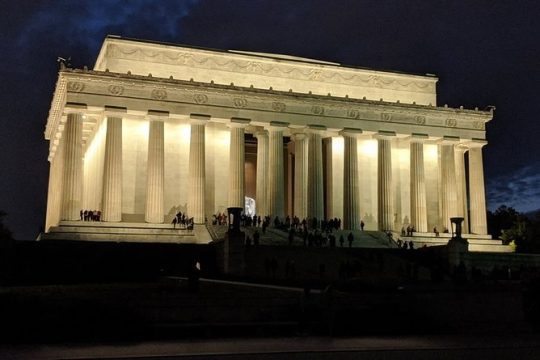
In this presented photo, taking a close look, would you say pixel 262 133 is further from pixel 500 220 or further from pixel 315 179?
pixel 500 220

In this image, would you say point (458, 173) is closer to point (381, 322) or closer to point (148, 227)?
point (148, 227)

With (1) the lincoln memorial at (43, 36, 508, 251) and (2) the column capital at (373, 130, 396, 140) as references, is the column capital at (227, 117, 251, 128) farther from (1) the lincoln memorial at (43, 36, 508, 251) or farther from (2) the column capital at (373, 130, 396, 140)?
(2) the column capital at (373, 130, 396, 140)

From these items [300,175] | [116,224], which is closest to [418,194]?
[300,175]

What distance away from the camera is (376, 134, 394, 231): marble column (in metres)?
64.3

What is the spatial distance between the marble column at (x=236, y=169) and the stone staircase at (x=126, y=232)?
4.56 meters

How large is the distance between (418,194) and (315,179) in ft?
34.5

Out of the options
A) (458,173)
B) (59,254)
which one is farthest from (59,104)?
(458,173)

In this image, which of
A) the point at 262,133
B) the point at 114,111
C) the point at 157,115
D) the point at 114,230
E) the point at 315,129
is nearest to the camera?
the point at 114,230

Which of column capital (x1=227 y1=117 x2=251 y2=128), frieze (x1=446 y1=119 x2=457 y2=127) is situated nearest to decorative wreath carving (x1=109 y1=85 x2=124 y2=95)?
column capital (x1=227 y1=117 x2=251 y2=128)

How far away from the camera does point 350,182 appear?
63.6 metres

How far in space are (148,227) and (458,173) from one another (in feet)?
105

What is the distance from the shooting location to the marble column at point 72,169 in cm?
5478

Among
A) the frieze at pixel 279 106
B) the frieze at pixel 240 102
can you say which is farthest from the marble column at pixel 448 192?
the frieze at pixel 240 102

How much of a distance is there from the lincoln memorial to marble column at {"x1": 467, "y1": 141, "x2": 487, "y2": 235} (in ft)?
0.37
